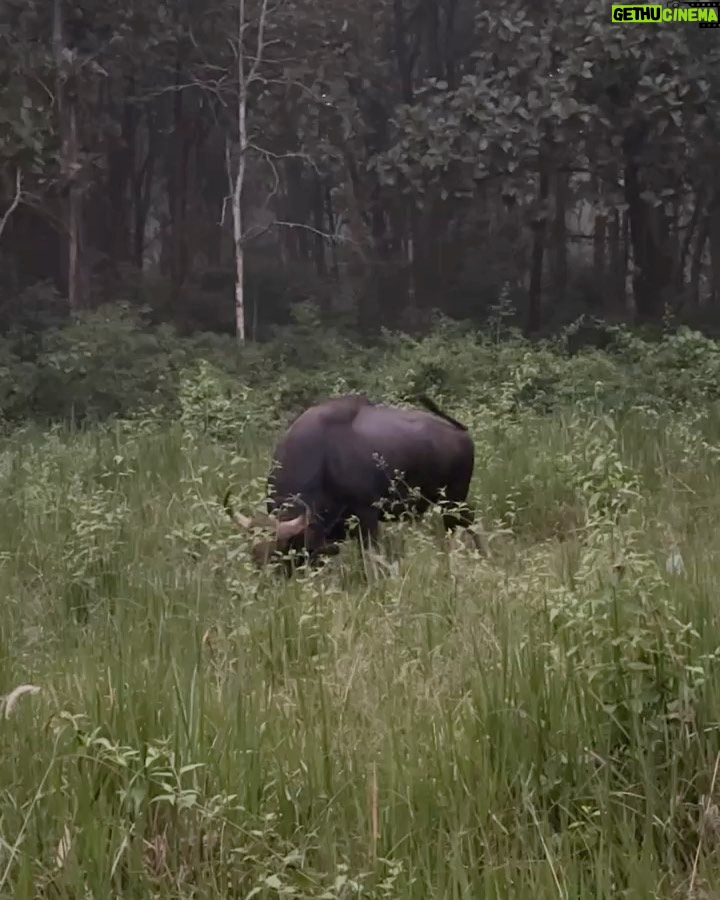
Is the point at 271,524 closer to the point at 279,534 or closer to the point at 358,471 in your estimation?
the point at 279,534

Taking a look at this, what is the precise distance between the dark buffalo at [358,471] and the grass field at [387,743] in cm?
160

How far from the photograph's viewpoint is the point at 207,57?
19.8 m

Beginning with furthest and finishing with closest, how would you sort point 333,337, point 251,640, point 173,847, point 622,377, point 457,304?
1. point 457,304
2. point 333,337
3. point 622,377
4. point 251,640
5. point 173,847

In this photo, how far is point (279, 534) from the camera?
5883 mm

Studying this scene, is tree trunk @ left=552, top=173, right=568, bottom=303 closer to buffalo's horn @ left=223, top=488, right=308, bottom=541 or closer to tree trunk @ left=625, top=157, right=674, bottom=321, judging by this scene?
tree trunk @ left=625, top=157, right=674, bottom=321

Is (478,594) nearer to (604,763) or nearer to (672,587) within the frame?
(672,587)

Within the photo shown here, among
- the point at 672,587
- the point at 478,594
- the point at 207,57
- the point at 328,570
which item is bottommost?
the point at 328,570

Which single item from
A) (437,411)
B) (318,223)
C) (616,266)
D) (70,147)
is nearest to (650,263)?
(616,266)

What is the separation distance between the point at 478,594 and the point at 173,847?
6.38ft

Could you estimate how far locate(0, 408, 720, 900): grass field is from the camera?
2.58m

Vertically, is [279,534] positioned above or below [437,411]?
below

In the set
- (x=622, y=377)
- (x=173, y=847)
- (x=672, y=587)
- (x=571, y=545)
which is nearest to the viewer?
(x=173, y=847)

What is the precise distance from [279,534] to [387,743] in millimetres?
2969

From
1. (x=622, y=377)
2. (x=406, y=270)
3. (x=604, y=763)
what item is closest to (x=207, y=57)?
(x=406, y=270)
